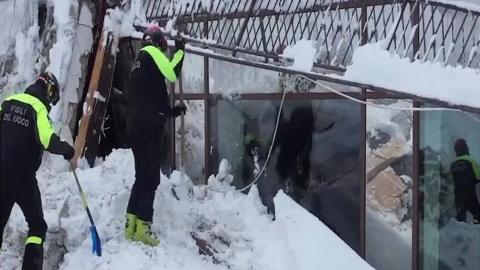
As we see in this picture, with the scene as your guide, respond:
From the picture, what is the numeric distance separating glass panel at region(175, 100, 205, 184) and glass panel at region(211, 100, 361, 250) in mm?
257

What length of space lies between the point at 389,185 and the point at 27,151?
3174 millimetres

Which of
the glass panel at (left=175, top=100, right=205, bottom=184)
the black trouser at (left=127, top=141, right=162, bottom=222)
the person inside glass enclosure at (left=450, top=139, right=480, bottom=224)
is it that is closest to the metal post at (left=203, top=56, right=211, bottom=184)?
the glass panel at (left=175, top=100, right=205, bottom=184)

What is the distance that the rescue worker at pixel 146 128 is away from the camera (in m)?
6.15

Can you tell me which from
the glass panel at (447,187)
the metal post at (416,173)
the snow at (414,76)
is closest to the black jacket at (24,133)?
the snow at (414,76)

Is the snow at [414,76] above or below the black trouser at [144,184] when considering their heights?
above

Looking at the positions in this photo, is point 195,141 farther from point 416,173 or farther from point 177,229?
point 416,173

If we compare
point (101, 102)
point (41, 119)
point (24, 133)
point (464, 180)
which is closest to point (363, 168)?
point (464, 180)

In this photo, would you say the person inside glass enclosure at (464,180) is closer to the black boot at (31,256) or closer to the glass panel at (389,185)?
the glass panel at (389,185)

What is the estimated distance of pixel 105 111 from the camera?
803 centimetres

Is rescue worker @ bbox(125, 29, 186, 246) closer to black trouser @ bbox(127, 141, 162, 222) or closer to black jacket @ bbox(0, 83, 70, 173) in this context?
black trouser @ bbox(127, 141, 162, 222)

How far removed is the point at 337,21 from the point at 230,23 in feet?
4.64

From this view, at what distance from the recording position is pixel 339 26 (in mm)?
6609

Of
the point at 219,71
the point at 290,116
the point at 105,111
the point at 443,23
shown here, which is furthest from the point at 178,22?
the point at 443,23

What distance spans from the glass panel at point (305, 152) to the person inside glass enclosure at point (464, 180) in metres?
0.92
